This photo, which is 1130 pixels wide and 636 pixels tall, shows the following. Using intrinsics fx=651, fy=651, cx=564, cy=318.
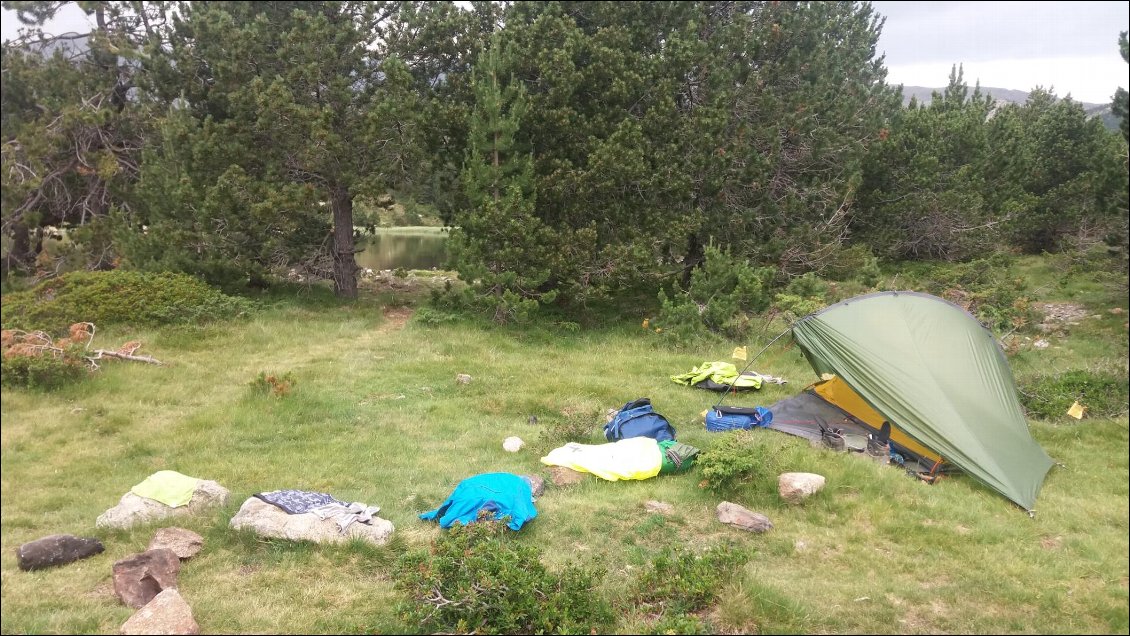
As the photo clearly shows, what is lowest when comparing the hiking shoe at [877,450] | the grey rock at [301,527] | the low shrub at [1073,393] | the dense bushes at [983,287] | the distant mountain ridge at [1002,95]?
the grey rock at [301,527]

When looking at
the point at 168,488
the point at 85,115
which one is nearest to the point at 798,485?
the point at 168,488

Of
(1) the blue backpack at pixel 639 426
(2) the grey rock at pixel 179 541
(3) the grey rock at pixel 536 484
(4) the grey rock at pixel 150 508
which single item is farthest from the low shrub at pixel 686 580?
(4) the grey rock at pixel 150 508

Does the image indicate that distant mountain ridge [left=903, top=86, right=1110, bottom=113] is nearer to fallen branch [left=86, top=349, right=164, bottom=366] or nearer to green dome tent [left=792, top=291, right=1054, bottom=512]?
green dome tent [left=792, top=291, right=1054, bottom=512]

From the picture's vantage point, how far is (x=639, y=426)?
839cm

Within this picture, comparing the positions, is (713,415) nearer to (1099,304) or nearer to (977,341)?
(977,341)

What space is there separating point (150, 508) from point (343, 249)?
12148 mm

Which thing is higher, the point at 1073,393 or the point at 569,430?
the point at 1073,393

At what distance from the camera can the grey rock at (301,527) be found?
5.60 meters

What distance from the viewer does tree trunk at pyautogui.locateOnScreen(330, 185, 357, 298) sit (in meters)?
16.9

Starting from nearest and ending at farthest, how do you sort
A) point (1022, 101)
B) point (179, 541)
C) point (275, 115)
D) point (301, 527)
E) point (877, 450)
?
point (179, 541), point (301, 527), point (877, 450), point (275, 115), point (1022, 101)

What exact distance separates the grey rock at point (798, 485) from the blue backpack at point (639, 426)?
1.89 meters

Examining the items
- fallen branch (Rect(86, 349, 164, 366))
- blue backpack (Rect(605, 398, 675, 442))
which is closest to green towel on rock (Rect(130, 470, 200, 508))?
fallen branch (Rect(86, 349, 164, 366))

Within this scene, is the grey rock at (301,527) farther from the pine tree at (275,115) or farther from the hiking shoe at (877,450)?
the pine tree at (275,115)

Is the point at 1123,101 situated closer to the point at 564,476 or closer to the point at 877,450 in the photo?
the point at 877,450
